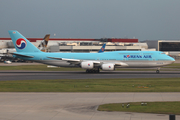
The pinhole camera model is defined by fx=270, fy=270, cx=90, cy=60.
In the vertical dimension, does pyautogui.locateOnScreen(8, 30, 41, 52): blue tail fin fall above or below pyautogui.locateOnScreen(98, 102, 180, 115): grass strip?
above

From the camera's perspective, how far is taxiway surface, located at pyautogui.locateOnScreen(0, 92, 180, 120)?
46.9 feet

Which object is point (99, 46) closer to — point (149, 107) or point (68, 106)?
point (68, 106)

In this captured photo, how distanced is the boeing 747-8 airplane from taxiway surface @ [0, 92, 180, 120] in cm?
2547

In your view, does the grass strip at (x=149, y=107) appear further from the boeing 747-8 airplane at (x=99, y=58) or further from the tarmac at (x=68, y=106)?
the boeing 747-8 airplane at (x=99, y=58)

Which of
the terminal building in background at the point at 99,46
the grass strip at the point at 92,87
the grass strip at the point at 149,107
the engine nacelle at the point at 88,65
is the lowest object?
the grass strip at the point at 92,87

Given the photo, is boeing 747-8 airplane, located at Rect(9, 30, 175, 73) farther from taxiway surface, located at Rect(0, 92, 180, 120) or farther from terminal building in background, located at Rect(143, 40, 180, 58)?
terminal building in background, located at Rect(143, 40, 180, 58)

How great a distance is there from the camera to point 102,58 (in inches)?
1919

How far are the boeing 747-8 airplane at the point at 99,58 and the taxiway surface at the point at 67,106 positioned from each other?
83.6ft

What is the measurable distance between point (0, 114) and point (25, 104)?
3.05 metres

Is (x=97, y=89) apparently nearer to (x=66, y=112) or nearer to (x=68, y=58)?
(x=66, y=112)

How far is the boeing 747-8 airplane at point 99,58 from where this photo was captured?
47438 mm

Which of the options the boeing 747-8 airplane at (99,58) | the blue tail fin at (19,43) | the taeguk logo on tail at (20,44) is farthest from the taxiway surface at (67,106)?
the taeguk logo on tail at (20,44)

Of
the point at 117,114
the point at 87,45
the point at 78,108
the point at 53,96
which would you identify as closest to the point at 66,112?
the point at 78,108

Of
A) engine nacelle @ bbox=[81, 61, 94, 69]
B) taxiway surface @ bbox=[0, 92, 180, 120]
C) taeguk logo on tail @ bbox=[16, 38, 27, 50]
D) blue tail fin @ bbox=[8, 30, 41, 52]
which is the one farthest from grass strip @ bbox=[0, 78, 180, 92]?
taeguk logo on tail @ bbox=[16, 38, 27, 50]
